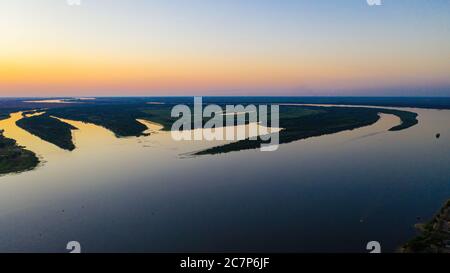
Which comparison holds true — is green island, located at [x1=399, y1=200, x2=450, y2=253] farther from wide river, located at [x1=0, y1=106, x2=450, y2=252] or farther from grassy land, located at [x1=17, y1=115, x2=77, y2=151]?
grassy land, located at [x1=17, y1=115, x2=77, y2=151]

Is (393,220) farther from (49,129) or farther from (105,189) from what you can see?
(49,129)

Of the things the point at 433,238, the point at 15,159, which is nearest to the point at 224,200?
the point at 433,238

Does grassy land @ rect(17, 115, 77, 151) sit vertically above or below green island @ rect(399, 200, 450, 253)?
above

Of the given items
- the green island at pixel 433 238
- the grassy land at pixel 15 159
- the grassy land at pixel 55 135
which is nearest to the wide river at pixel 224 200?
the green island at pixel 433 238

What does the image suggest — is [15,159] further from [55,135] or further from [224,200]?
[224,200]

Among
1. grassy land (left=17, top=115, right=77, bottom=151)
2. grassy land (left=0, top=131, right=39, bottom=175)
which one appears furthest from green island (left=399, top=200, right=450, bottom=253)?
grassy land (left=17, top=115, right=77, bottom=151)
